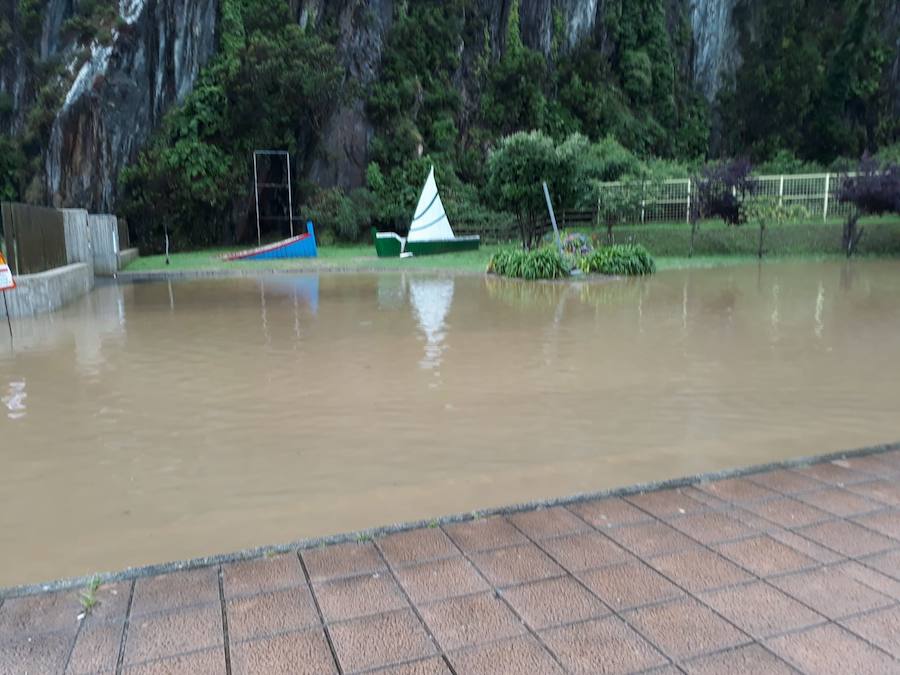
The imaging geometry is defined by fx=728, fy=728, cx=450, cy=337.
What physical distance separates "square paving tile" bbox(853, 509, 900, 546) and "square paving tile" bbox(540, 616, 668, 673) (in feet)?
4.73

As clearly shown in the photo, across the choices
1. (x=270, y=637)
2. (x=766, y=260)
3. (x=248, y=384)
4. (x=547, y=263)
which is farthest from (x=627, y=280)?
(x=270, y=637)

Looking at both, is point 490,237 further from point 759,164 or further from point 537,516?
point 537,516

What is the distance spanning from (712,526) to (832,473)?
1049mm

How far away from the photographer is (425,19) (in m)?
30.9

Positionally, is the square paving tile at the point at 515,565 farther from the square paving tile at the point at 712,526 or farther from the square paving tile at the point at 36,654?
the square paving tile at the point at 36,654

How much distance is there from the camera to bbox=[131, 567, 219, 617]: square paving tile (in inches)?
103

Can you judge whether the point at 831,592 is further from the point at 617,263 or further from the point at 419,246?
the point at 419,246

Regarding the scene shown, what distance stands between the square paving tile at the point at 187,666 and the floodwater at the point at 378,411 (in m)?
1.28

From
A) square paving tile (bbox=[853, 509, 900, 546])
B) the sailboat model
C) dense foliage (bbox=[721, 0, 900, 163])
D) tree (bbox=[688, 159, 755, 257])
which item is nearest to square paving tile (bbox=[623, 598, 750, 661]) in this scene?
square paving tile (bbox=[853, 509, 900, 546])

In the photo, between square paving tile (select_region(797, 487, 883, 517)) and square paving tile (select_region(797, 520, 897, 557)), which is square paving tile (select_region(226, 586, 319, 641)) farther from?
square paving tile (select_region(797, 487, 883, 517))

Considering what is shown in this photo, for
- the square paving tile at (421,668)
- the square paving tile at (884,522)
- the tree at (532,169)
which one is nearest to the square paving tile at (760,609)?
the square paving tile at (884,522)

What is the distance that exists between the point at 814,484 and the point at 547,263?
12.0 meters

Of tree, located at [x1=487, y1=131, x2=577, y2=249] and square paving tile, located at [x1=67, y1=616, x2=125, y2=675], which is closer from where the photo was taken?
square paving tile, located at [x1=67, y1=616, x2=125, y2=675]

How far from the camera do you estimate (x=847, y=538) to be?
121 inches
